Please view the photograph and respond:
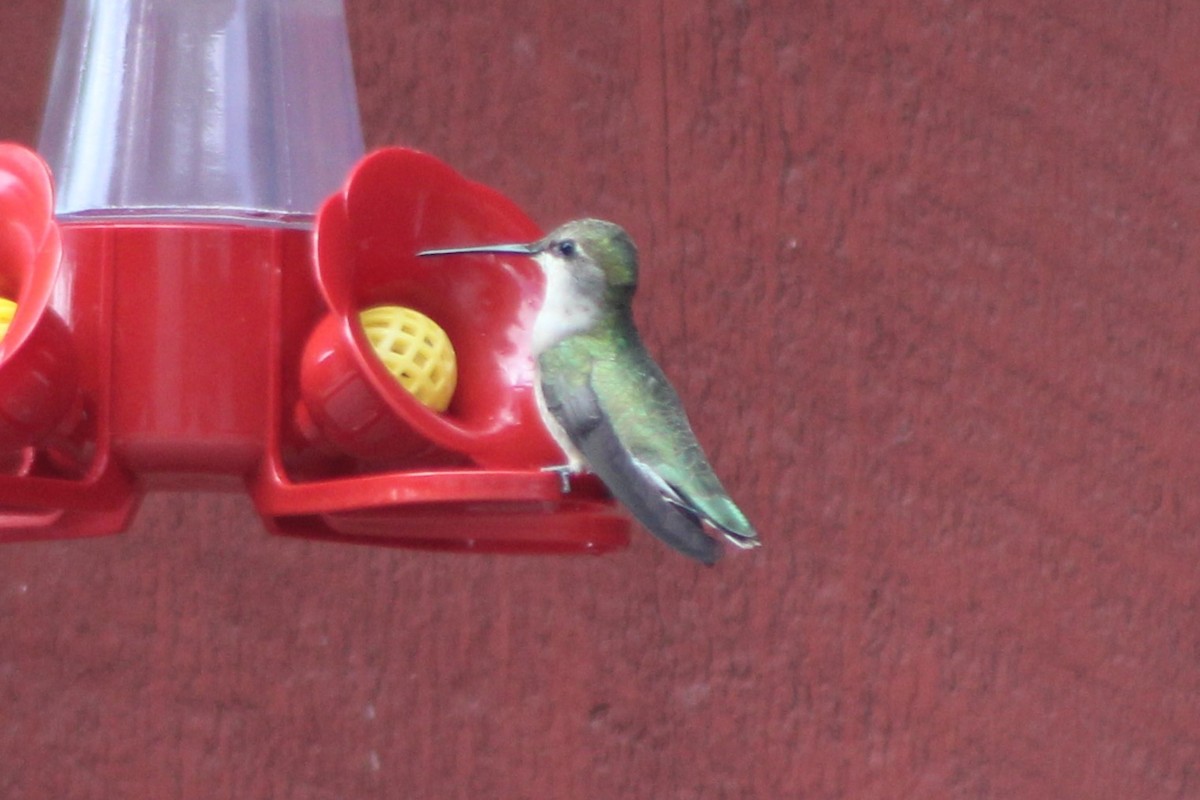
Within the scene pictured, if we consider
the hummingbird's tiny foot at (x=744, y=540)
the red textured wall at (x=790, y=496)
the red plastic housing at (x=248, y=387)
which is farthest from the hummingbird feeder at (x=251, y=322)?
the red textured wall at (x=790, y=496)

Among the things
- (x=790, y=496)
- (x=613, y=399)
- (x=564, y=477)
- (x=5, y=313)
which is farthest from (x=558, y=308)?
(x=790, y=496)

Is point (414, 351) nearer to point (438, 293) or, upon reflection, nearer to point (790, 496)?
point (438, 293)

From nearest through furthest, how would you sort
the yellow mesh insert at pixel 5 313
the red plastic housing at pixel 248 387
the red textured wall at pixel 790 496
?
the red plastic housing at pixel 248 387
the yellow mesh insert at pixel 5 313
the red textured wall at pixel 790 496

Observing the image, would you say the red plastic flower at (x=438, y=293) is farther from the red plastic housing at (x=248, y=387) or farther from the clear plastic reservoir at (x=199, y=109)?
the clear plastic reservoir at (x=199, y=109)

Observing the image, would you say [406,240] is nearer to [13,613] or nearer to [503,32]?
[503,32]

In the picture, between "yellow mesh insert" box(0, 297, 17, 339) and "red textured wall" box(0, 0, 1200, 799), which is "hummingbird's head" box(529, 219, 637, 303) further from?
"yellow mesh insert" box(0, 297, 17, 339)

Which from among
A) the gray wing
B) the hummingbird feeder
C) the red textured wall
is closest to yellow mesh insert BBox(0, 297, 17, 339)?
the hummingbird feeder

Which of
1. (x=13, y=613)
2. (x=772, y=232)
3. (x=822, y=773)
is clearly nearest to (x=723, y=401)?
(x=772, y=232)
